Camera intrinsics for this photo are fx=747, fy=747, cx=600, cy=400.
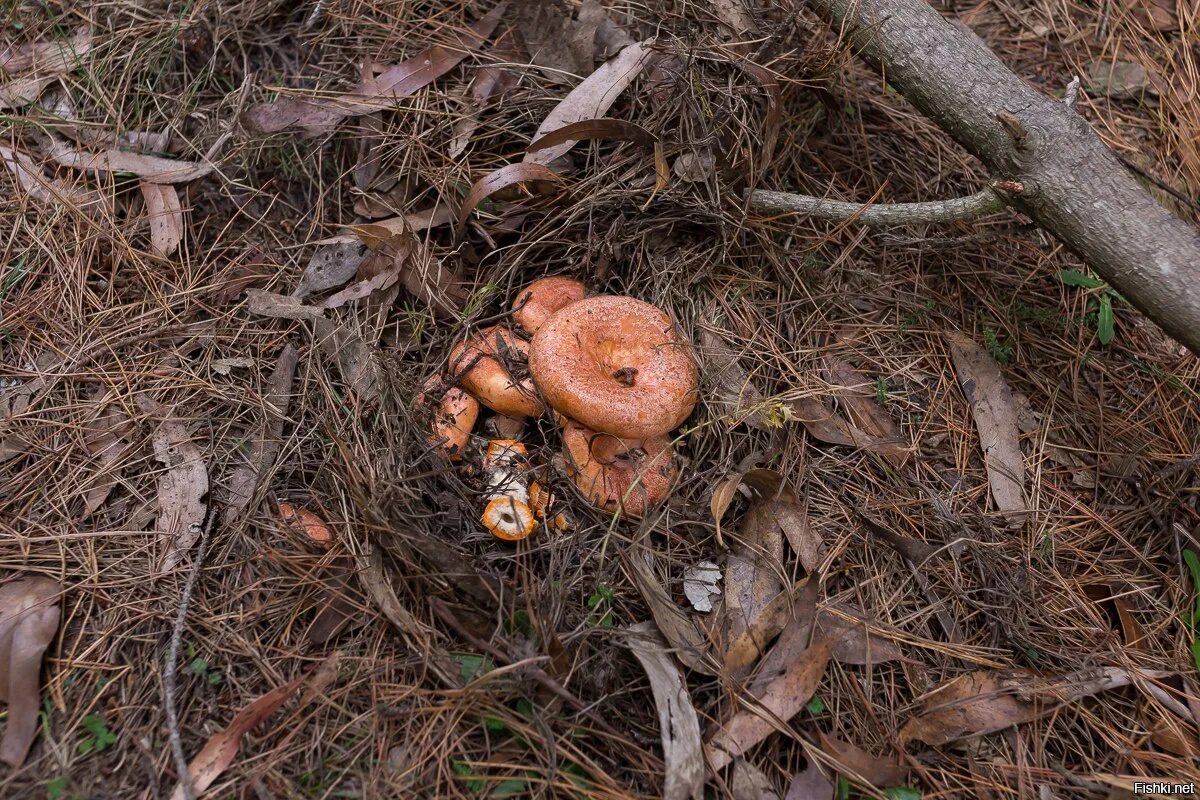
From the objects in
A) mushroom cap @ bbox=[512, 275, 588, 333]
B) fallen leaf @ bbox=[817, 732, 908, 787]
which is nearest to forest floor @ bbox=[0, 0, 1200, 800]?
fallen leaf @ bbox=[817, 732, 908, 787]

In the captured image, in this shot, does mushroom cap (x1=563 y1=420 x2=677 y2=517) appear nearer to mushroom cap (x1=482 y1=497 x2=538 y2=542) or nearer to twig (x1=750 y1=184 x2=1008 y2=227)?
mushroom cap (x1=482 y1=497 x2=538 y2=542)

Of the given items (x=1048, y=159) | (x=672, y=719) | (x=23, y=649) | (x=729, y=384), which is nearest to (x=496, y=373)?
(x=729, y=384)

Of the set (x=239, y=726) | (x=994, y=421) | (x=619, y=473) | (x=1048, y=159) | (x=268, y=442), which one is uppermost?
(x=1048, y=159)

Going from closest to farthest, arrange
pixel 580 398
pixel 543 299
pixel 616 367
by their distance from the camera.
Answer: pixel 580 398, pixel 616 367, pixel 543 299

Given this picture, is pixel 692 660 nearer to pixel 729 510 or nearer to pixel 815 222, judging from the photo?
pixel 729 510

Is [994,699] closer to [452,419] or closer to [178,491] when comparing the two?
[452,419]
